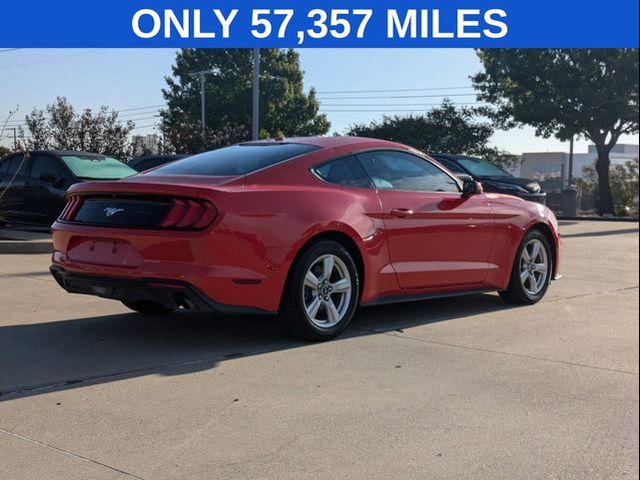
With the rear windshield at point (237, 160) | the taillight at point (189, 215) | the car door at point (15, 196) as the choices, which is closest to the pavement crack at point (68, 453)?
the taillight at point (189, 215)

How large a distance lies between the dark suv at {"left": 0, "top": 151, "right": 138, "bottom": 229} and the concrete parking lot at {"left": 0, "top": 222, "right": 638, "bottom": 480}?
531 centimetres

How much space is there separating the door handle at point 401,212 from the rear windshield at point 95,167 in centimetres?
671

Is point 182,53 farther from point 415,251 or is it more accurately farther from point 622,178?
point 415,251

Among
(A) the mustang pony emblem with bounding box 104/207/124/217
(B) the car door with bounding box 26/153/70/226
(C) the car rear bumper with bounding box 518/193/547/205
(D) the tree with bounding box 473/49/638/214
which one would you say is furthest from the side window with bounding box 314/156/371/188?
(D) the tree with bounding box 473/49/638/214

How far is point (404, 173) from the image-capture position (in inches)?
242

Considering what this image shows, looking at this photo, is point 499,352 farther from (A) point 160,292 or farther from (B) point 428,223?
(A) point 160,292

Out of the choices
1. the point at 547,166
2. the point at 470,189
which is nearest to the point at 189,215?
the point at 470,189

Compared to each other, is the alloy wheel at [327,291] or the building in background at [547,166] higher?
the building in background at [547,166]

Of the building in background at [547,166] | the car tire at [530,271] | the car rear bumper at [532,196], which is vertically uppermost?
the building in background at [547,166]

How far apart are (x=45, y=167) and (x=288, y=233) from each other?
8.13m

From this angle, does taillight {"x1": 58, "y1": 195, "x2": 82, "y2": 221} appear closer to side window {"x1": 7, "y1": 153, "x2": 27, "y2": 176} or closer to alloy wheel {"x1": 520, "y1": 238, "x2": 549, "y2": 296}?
alloy wheel {"x1": 520, "y1": 238, "x2": 549, "y2": 296}

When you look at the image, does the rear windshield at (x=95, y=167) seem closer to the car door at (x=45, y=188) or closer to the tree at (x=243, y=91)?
the car door at (x=45, y=188)

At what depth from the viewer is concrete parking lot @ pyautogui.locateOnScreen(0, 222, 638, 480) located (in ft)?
10.6

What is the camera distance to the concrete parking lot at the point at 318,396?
3242mm
